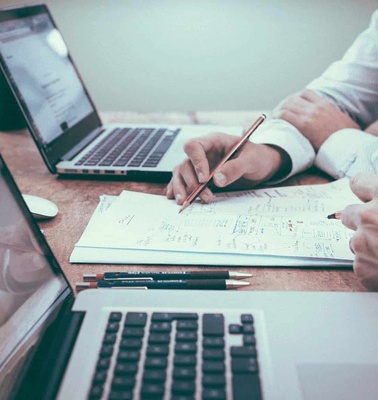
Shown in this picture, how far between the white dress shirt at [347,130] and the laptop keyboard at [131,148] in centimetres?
19

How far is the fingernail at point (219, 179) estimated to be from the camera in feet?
2.17

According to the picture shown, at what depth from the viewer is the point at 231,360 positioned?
35 cm

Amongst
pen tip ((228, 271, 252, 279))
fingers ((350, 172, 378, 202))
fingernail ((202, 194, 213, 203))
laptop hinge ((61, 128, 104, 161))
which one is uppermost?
laptop hinge ((61, 128, 104, 161))

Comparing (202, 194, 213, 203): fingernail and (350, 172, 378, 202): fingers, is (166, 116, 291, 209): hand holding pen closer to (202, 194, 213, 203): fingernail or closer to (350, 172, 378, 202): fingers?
(202, 194, 213, 203): fingernail

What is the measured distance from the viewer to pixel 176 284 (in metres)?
0.47

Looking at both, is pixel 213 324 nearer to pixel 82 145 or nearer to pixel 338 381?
pixel 338 381

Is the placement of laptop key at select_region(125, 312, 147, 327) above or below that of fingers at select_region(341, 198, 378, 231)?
above

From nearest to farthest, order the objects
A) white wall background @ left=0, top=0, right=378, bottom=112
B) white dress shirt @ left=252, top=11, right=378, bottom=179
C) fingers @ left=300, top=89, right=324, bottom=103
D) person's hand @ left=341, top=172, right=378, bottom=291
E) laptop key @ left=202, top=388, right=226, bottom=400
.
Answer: laptop key @ left=202, top=388, right=226, bottom=400, person's hand @ left=341, top=172, right=378, bottom=291, white dress shirt @ left=252, top=11, right=378, bottom=179, fingers @ left=300, top=89, right=324, bottom=103, white wall background @ left=0, top=0, right=378, bottom=112

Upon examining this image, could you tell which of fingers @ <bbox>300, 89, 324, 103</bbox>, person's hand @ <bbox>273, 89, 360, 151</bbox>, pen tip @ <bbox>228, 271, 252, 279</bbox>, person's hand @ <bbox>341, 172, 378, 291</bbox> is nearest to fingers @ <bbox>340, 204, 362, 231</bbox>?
person's hand @ <bbox>341, 172, 378, 291</bbox>

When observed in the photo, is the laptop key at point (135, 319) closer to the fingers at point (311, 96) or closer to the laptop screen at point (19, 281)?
the laptop screen at point (19, 281)

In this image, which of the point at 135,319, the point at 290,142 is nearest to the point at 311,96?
the point at 290,142

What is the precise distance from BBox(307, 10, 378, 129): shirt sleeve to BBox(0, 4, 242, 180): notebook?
0.71 ft

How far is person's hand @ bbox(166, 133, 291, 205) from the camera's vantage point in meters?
0.67

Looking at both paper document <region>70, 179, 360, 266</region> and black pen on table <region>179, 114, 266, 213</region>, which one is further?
black pen on table <region>179, 114, 266, 213</region>
